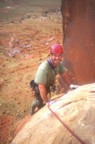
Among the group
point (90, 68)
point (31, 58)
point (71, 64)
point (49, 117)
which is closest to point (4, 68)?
point (31, 58)

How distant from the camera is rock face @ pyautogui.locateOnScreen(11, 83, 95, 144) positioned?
2.82 metres

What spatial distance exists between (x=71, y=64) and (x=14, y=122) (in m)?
2.06

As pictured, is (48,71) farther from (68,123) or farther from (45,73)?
(68,123)

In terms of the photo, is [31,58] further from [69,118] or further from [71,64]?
[69,118]

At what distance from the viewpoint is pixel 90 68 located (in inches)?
199

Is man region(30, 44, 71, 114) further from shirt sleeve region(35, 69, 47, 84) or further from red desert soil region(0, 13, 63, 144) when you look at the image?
red desert soil region(0, 13, 63, 144)

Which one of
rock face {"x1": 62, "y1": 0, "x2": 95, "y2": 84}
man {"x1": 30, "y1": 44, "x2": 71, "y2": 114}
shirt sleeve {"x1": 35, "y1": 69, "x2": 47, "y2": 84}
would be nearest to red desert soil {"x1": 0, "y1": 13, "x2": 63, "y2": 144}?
man {"x1": 30, "y1": 44, "x2": 71, "y2": 114}

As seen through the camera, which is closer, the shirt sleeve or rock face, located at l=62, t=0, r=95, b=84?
the shirt sleeve

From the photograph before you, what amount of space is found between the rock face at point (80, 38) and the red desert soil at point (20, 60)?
4.86 feet

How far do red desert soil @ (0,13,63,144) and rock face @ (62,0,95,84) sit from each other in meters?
1.48

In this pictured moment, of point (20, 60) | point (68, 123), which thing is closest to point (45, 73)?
point (68, 123)

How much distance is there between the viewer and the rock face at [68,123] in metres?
2.82

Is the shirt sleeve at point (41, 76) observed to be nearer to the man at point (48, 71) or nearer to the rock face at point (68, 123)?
the man at point (48, 71)

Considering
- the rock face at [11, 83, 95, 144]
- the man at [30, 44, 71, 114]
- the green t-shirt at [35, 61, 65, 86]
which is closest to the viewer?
the rock face at [11, 83, 95, 144]
